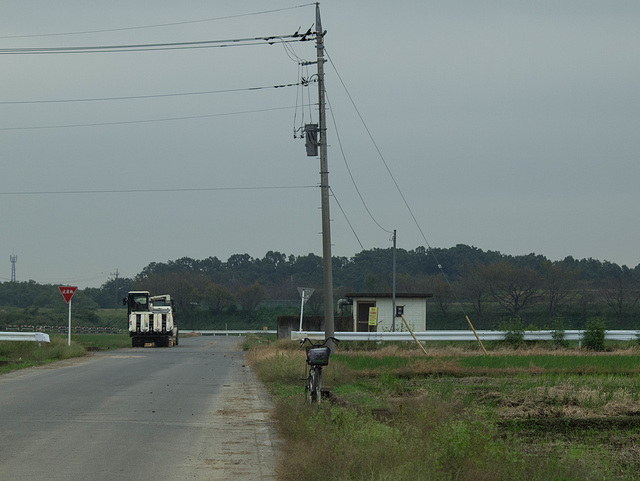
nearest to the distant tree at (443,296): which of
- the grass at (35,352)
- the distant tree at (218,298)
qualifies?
the distant tree at (218,298)

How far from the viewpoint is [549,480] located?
6.77m

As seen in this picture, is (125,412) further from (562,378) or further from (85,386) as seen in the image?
(562,378)

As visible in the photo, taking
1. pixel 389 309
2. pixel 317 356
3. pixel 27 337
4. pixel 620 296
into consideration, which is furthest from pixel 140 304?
pixel 620 296

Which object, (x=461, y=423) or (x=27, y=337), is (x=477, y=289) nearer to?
(x=27, y=337)

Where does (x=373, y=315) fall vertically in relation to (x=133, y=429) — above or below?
above

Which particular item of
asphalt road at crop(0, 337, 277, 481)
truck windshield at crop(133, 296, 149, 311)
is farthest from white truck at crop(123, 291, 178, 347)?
asphalt road at crop(0, 337, 277, 481)

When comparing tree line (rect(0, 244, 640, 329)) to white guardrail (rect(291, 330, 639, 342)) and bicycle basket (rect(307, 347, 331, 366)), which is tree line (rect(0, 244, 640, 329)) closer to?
white guardrail (rect(291, 330, 639, 342))

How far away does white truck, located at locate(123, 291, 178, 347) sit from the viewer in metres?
46.6

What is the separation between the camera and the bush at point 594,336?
102ft

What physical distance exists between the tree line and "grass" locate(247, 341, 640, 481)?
50.0 ft

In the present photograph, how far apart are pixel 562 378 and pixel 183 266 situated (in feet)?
435

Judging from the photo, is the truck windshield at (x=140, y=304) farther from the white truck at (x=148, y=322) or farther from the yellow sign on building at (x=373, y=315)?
the yellow sign on building at (x=373, y=315)

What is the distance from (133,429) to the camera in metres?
12.0

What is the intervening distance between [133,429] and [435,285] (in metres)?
71.7
